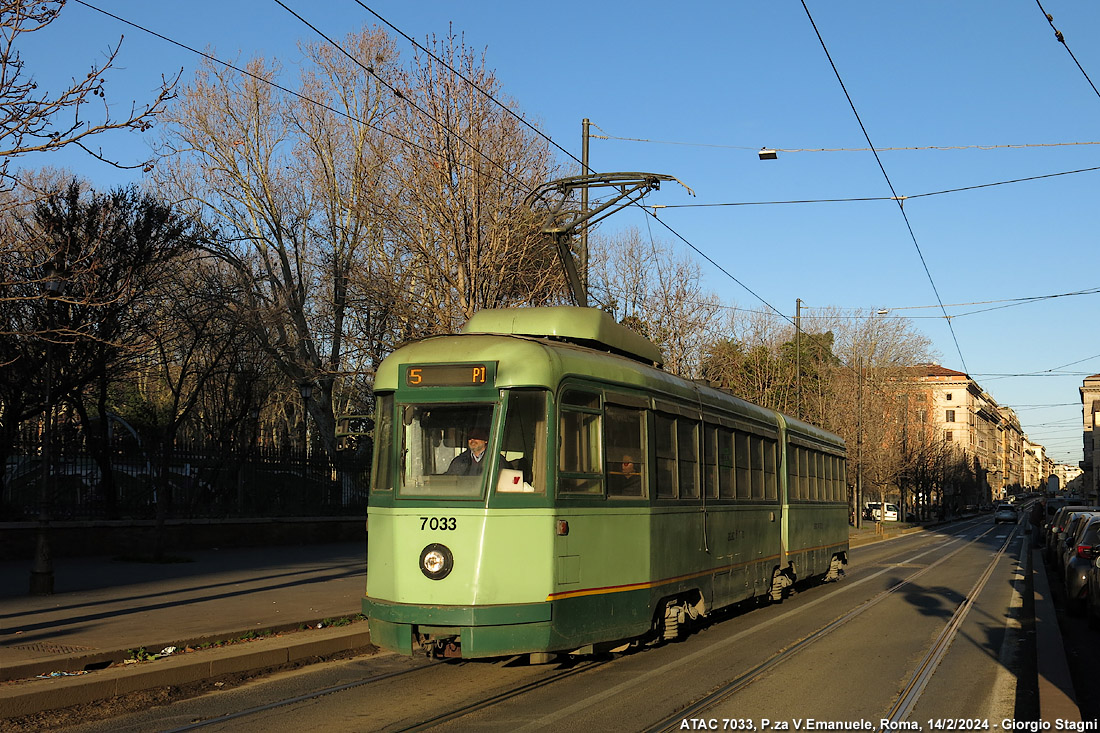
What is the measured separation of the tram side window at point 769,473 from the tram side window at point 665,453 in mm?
4342

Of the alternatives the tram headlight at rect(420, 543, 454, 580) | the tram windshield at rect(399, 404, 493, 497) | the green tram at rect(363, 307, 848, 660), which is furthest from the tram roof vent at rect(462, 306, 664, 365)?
the tram headlight at rect(420, 543, 454, 580)

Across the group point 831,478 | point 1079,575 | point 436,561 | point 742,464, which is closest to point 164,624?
point 436,561

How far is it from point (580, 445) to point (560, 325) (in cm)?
170

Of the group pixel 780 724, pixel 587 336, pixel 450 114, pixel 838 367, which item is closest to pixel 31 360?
pixel 450 114

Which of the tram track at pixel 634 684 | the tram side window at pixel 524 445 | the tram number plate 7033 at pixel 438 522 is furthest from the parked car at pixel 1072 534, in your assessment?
the tram number plate 7033 at pixel 438 522

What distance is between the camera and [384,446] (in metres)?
9.46

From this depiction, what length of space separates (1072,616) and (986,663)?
6.14 m

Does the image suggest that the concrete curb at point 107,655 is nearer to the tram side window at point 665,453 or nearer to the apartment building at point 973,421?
the tram side window at point 665,453

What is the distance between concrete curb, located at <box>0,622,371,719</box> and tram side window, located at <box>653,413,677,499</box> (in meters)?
3.82

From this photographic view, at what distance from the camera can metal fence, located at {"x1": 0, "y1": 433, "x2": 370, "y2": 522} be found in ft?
63.8

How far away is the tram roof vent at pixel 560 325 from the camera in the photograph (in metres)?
10.7

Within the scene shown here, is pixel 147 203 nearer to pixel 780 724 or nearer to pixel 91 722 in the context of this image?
pixel 91 722

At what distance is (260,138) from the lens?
35.1 metres

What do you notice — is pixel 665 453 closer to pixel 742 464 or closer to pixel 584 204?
pixel 742 464
